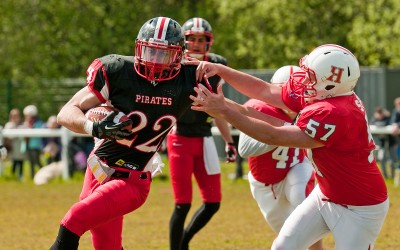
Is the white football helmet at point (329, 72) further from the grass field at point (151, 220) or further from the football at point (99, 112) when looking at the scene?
the grass field at point (151, 220)

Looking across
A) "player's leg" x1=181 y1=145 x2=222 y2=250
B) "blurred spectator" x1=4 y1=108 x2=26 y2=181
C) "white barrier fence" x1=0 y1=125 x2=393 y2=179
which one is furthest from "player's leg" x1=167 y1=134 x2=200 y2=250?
"blurred spectator" x1=4 y1=108 x2=26 y2=181

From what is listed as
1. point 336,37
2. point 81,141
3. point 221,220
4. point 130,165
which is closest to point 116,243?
point 130,165

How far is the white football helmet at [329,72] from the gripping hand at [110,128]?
115 centimetres

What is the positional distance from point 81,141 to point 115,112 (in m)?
11.4

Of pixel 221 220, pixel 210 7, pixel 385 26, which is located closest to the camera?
pixel 221 220

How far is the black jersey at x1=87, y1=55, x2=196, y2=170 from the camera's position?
225 inches

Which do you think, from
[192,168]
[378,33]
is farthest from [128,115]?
[378,33]

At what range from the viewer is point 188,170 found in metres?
8.22

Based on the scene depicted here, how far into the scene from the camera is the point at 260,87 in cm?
632

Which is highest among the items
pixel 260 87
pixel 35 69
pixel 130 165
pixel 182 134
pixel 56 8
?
pixel 260 87

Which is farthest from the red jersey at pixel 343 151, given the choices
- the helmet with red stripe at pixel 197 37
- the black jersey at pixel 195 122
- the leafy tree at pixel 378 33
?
the leafy tree at pixel 378 33

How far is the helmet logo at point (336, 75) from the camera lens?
5445 millimetres

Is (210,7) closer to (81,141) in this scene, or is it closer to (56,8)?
(56,8)

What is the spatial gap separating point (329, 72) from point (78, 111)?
1.58 m
